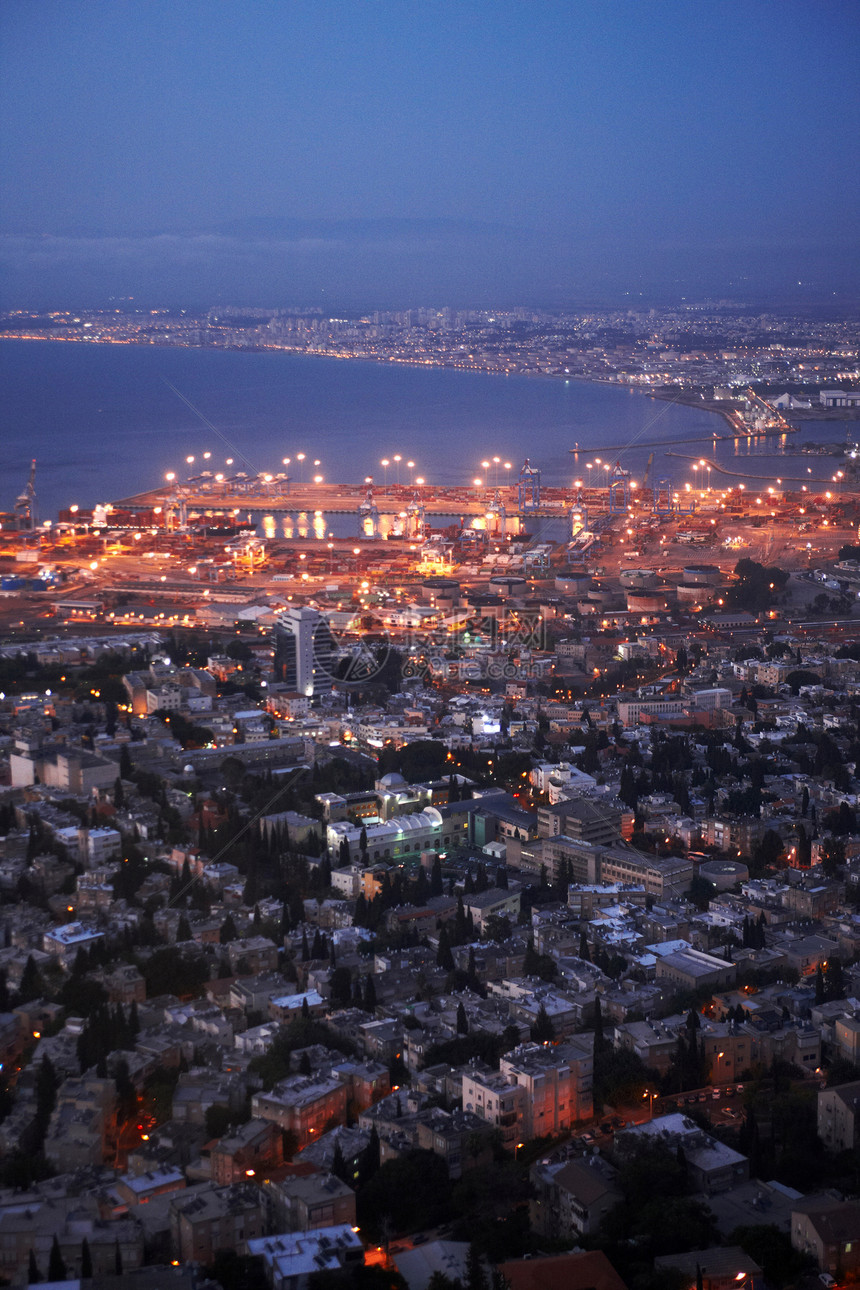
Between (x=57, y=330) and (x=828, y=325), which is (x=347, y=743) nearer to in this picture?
(x=828, y=325)

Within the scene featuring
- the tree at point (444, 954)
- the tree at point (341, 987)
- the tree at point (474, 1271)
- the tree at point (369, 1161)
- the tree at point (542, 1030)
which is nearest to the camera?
the tree at point (474, 1271)

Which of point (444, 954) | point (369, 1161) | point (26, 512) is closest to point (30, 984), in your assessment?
point (444, 954)

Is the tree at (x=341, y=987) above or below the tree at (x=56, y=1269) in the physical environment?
below

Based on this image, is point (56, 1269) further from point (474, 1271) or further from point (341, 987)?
point (341, 987)

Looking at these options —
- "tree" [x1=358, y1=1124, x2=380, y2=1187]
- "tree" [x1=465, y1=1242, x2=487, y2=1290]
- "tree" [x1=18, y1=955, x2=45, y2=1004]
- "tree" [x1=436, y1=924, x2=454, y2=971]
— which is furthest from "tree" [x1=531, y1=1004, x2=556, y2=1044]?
"tree" [x1=18, y1=955, x2=45, y2=1004]

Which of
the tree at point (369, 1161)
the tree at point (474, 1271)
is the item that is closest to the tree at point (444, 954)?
the tree at point (369, 1161)

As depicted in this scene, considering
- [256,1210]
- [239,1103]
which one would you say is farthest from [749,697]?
[256,1210]

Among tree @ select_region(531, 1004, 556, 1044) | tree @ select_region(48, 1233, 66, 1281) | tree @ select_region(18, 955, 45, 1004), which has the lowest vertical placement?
tree @ select_region(18, 955, 45, 1004)

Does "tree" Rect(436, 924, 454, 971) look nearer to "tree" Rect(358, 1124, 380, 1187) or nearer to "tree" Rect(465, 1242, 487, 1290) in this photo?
"tree" Rect(358, 1124, 380, 1187)

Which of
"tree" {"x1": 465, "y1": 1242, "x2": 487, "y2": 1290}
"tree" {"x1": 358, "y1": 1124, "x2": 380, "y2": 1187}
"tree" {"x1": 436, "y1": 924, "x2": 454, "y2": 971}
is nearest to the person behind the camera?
"tree" {"x1": 465, "y1": 1242, "x2": 487, "y2": 1290}

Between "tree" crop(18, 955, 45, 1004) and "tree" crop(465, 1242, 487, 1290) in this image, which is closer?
"tree" crop(465, 1242, 487, 1290)

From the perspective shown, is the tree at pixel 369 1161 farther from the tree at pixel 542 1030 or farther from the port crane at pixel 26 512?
the port crane at pixel 26 512
